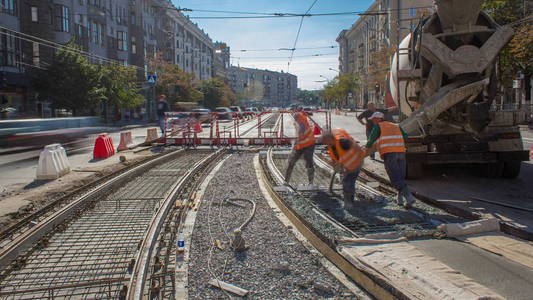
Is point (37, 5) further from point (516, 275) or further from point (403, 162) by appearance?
point (516, 275)

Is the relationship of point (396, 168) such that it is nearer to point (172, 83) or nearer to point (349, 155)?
point (349, 155)

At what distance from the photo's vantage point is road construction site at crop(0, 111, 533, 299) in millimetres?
4117

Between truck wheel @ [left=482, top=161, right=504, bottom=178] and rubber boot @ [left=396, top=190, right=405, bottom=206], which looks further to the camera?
truck wheel @ [left=482, top=161, right=504, bottom=178]

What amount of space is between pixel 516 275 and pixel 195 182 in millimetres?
6700

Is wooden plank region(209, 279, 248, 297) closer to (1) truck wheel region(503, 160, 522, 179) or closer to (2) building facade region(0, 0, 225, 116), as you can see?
(1) truck wheel region(503, 160, 522, 179)

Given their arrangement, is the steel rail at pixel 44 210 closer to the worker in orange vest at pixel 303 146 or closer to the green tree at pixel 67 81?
the worker in orange vest at pixel 303 146

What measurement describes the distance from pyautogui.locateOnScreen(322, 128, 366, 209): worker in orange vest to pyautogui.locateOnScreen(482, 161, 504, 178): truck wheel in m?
4.58

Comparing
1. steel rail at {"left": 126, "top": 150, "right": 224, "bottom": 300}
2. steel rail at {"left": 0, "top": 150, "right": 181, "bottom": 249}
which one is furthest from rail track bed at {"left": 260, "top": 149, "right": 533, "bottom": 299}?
steel rail at {"left": 0, "top": 150, "right": 181, "bottom": 249}

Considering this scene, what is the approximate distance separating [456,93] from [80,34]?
39967 mm

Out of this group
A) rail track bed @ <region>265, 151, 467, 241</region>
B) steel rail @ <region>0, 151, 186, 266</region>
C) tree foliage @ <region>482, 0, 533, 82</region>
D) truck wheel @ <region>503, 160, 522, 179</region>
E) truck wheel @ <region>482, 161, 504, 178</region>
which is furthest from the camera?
tree foliage @ <region>482, 0, 533, 82</region>

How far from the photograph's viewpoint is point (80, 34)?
134ft

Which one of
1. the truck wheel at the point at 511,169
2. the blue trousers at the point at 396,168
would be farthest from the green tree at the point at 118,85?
the blue trousers at the point at 396,168

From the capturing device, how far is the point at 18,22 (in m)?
32.2

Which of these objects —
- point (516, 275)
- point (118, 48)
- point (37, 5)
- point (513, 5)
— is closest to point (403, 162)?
point (516, 275)
